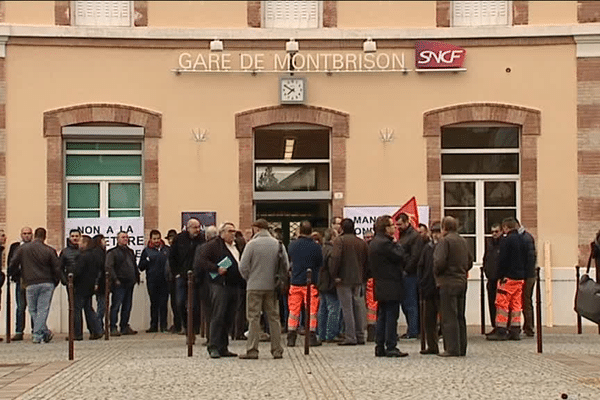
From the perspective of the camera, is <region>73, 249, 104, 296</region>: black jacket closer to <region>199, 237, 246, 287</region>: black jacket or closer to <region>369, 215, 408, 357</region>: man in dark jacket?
<region>199, 237, 246, 287</region>: black jacket

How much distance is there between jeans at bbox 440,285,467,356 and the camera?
17203mm

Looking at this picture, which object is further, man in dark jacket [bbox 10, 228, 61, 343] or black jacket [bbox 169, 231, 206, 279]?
man in dark jacket [bbox 10, 228, 61, 343]

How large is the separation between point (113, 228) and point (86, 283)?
2.03 metres

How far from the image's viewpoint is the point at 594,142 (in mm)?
24219

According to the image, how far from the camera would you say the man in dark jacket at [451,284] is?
17203 mm

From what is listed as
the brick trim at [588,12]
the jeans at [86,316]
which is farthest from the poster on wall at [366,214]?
the jeans at [86,316]

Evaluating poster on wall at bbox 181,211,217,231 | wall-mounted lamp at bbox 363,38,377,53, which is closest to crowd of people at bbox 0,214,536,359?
poster on wall at bbox 181,211,217,231

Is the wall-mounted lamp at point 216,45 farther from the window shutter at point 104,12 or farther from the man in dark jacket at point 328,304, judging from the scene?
the man in dark jacket at point 328,304

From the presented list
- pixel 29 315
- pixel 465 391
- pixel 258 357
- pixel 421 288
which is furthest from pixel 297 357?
pixel 29 315

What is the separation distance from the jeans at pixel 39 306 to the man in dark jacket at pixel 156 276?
87.5 inches

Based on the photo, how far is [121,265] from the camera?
22453mm

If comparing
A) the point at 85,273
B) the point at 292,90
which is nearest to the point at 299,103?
the point at 292,90

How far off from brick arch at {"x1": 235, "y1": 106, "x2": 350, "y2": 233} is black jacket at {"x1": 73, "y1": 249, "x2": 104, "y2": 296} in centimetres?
342

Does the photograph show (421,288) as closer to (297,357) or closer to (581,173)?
(297,357)
